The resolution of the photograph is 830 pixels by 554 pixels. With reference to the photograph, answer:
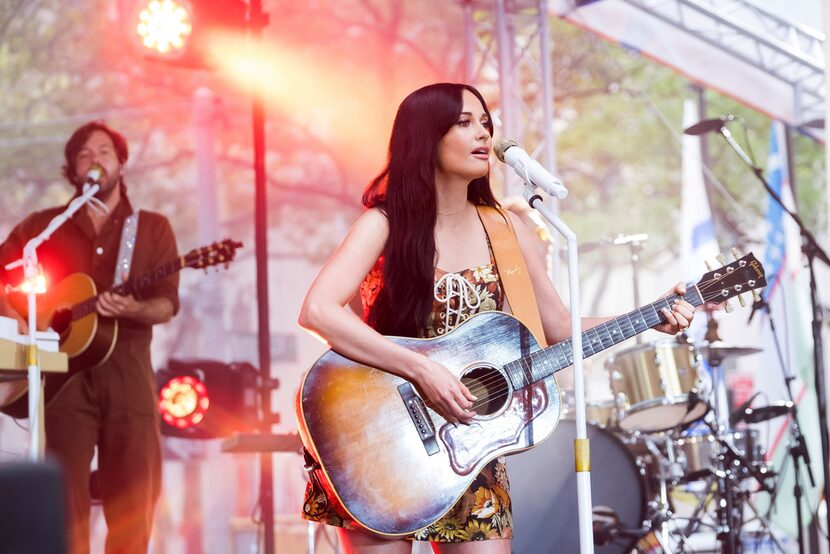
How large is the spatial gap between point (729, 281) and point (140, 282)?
3.02 m

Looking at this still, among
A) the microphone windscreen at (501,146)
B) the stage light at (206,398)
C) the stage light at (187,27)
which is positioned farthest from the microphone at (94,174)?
the microphone windscreen at (501,146)

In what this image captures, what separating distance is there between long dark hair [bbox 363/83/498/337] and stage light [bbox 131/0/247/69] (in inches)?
118

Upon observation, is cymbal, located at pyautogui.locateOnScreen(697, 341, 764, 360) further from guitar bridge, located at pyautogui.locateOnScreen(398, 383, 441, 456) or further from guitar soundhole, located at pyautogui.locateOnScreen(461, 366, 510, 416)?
guitar bridge, located at pyautogui.locateOnScreen(398, 383, 441, 456)

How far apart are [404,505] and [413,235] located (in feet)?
2.41

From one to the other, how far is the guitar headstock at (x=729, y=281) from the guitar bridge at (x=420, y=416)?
900mm

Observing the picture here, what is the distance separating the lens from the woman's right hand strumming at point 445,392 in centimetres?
272

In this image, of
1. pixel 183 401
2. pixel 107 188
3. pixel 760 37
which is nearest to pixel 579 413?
pixel 107 188

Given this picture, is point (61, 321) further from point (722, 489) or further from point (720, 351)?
point (722, 489)

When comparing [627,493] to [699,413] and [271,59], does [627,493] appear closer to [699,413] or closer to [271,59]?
[699,413]

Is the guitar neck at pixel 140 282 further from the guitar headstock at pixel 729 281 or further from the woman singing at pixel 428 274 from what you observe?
the guitar headstock at pixel 729 281

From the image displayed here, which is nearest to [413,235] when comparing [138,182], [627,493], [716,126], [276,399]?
[627,493]

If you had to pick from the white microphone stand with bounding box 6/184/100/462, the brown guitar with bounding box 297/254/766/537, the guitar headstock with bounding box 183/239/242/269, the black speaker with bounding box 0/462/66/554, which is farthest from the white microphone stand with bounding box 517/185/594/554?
the guitar headstock with bounding box 183/239/242/269

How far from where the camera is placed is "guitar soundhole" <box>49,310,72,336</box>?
5.02 m

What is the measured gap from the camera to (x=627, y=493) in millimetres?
5246
